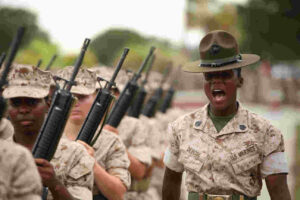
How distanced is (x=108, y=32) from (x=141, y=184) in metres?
111

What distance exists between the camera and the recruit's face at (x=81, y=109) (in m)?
5.68

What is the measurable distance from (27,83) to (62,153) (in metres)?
0.55

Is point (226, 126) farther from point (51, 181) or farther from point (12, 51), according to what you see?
point (12, 51)

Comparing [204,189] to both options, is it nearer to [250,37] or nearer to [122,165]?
[122,165]

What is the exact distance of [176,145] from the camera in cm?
508

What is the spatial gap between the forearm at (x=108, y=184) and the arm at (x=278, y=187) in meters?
1.47

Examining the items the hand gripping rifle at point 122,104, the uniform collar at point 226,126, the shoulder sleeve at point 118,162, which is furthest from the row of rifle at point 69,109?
the uniform collar at point 226,126

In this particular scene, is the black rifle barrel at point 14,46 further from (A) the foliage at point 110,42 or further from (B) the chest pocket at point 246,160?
Answer: (A) the foliage at point 110,42

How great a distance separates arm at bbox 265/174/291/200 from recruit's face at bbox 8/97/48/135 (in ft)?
5.38

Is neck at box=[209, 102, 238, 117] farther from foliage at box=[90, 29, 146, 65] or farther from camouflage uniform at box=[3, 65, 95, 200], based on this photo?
foliage at box=[90, 29, 146, 65]

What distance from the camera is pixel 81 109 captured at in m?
5.76

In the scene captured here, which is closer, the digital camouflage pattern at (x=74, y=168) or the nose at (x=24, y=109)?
the nose at (x=24, y=109)

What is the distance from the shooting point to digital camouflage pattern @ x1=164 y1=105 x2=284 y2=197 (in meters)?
4.71

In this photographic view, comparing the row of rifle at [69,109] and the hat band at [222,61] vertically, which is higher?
the hat band at [222,61]
